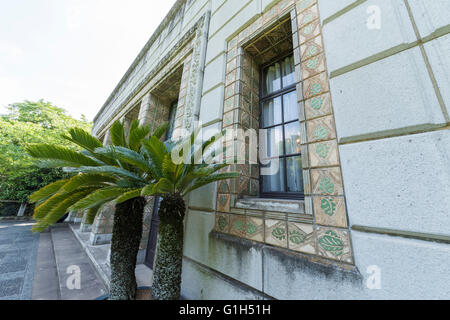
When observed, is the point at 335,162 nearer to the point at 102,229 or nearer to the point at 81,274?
the point at 81,274

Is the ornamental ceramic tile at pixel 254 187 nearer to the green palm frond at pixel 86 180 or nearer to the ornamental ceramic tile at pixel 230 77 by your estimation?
the ornamental ceramic tile at pixel 230 77

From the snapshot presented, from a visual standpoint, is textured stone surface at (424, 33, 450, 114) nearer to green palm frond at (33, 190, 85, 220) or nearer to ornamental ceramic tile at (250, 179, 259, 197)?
ornamental ceramic tile at (250, 179, 259, 197)

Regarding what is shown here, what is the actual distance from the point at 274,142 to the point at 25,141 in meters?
16.4

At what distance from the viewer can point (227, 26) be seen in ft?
11.3

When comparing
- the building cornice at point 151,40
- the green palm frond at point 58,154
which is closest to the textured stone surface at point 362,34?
the green palm frond at point 58,154

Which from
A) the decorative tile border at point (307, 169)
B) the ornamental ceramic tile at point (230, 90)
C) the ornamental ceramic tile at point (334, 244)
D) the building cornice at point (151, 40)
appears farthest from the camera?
the building cornice at point (151, 40)

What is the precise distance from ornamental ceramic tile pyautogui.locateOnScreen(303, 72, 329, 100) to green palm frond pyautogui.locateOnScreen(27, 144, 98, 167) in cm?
319

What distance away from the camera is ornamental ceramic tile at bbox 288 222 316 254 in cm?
162

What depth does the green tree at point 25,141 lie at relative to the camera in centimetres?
1022

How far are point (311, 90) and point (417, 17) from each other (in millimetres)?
920

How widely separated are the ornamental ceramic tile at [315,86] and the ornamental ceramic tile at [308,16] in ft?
2.86

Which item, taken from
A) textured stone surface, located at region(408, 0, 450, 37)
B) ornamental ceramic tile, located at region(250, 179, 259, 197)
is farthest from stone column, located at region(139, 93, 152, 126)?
textured stone surface, located at region(408, 0, 450, 37)

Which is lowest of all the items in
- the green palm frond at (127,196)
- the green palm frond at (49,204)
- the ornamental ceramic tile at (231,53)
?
the green palm frond at (49,204)

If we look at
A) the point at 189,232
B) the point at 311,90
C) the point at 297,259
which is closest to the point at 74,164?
the point at 189,232
